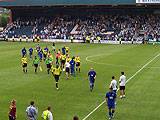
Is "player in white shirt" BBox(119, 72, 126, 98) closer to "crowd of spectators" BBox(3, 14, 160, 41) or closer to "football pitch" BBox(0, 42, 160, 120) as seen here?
"football pitch" BBox(0, 42, 160, 120)

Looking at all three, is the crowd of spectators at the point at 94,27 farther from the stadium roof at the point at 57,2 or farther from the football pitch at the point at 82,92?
the football pitch at the point at 82,92

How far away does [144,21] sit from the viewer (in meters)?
75.5

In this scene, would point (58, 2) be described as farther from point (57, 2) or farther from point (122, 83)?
point (122, 83)

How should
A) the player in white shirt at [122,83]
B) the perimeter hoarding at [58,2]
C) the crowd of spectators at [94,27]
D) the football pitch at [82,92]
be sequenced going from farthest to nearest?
the crowd of spectators at [94,27]
the perimeter hoarding at [58,2]
the player in white shirt at [122,83]
the football pitch at [82,92]

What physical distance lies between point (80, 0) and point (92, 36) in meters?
7.11

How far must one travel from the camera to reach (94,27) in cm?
7662

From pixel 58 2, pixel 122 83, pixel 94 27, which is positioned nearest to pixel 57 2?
pixel 58 2

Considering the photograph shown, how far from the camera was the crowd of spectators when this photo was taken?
71500mm

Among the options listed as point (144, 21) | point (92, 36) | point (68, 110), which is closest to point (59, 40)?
point (92, 36)

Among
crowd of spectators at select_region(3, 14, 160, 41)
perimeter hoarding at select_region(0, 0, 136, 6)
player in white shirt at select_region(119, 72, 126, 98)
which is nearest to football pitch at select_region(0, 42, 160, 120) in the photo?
player in white shirt at select_region(119, 72, 126, 98)

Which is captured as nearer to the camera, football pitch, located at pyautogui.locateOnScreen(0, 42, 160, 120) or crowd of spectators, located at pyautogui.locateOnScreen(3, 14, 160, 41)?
football pitch, located at pyautogui.locateOnScreen(0, 42, 160, 120)

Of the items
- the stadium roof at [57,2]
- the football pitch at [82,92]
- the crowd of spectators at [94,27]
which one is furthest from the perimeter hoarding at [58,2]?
the football pitch at [82,92]

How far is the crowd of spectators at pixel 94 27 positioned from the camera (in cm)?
7150

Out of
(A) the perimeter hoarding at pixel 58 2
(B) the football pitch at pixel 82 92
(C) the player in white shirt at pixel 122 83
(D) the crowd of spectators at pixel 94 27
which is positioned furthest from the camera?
(D) the crowd of spectators at pixel 94 27
